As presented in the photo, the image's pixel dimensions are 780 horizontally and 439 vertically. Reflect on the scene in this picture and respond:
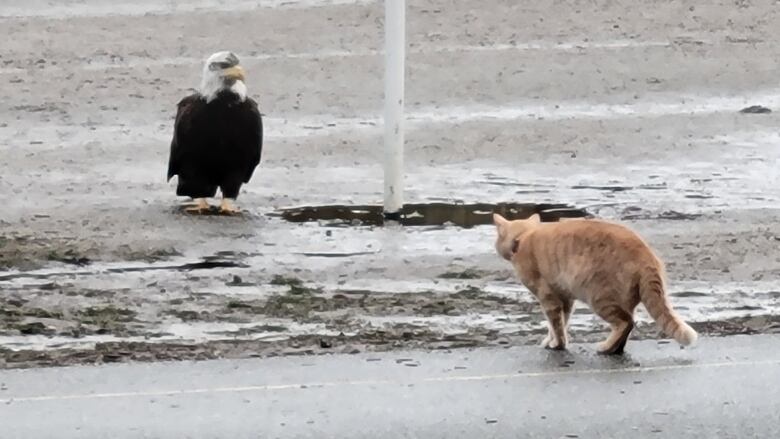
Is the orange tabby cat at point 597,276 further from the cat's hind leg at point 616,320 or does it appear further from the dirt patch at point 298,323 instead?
the dirt patch at point 298,323

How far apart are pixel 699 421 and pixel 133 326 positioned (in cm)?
333

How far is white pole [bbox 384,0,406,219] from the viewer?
1231cm

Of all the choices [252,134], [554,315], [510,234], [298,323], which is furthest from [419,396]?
[252,134]

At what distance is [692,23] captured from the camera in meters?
22.8

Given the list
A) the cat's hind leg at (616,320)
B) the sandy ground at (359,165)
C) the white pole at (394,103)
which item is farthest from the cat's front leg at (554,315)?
the white pole at (394,103)

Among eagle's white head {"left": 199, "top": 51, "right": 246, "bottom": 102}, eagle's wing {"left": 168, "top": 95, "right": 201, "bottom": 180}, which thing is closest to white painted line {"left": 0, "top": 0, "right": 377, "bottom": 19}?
eagle's wing {"left": 168, "top": 95, "right": 201, "bottom": 180}

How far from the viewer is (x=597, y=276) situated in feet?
26.7

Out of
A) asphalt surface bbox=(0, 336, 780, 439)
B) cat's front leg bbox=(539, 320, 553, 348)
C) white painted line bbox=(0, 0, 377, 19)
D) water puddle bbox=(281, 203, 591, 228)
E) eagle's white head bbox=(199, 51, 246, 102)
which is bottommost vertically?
asphalt surface bbox=(0, 336, 780, 439)

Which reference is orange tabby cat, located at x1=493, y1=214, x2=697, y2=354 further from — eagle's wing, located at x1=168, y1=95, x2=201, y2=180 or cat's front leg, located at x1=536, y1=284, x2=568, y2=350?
eagle's wing, located at x1=168, y1=95, x2=201, y2=180

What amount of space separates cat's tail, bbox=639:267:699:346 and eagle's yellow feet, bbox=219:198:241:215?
222 inches

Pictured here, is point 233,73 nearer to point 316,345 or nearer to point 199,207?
point 199,207

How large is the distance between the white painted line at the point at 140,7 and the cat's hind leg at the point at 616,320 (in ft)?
52.7

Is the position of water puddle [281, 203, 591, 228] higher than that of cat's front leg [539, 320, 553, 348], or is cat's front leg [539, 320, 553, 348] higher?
water puddle [281, 203, 591, 228]

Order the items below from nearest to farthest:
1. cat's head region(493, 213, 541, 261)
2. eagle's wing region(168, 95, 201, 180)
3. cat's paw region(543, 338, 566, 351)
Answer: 1. cat's paw region(543, 338, 566, 351)
2. cat's head region(493, 213, 541, 261)
3. eagle's wing region(168, 95, 201, 180)
